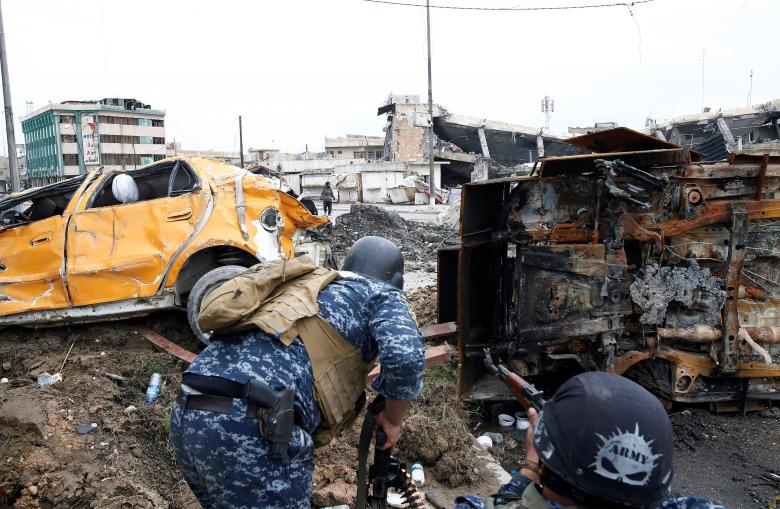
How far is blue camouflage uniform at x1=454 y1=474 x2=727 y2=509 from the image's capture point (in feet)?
4.54

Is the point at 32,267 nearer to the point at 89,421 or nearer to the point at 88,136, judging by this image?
the point at 89,421

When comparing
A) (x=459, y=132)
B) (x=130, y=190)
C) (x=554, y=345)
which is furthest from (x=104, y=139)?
(x=554, y=345)

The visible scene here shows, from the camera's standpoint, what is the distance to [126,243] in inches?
202

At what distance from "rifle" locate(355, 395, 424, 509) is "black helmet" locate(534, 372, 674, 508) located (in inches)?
52.9

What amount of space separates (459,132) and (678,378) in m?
32.1

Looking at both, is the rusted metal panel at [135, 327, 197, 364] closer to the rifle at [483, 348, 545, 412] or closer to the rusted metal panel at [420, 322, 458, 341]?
the rusted metal panel at [420, 322, 458, 341]

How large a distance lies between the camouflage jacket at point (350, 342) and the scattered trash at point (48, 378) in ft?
9.62

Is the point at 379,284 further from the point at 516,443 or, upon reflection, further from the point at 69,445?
the point at 516,443

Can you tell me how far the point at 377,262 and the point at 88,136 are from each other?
44069 millimetres

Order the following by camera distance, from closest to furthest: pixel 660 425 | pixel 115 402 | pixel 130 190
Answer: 1. pixel 660 425
2. pixel 115 402
3. pixel 130 190

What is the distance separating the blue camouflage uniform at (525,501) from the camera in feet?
4.54

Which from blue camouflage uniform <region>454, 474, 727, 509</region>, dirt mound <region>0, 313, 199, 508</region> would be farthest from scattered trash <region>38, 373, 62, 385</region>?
blue camouflage uniform <region>454, 474, 727, 509</region>

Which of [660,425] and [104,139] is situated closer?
[660,425]

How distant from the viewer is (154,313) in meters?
5.49
